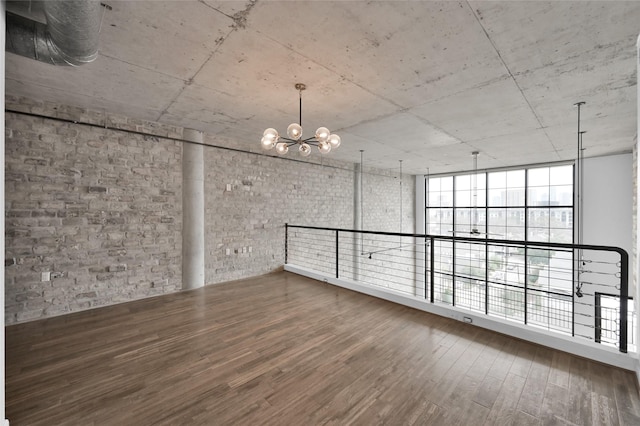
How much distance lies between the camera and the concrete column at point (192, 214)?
441 cm

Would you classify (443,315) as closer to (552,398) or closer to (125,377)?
(552,398)

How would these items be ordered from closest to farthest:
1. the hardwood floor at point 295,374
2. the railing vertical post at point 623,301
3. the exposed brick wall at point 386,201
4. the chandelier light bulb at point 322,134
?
the hardwood floor at point 295,374 < the railing vertical post at point 623,301 < the chandelier light bulb at point 322,134 < the exposed brick wall at point 386,201

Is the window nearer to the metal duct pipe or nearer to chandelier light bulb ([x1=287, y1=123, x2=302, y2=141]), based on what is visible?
chandelier light bulb ([x1=287, y1=123, x2=302, y2=141])

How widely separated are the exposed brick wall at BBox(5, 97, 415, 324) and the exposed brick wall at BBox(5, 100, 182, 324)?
0.04ft

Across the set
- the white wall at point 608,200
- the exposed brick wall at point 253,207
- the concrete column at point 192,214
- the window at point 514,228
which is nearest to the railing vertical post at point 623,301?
the window at point 514,228

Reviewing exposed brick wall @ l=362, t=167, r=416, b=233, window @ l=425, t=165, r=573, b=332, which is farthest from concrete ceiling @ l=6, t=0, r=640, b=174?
exposed brick wall @ l=362, t=167, r=416, b=233

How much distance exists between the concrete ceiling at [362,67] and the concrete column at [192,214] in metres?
0.50

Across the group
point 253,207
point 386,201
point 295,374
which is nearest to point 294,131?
point 295,374

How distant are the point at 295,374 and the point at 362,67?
276 centimetres

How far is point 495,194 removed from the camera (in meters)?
8.48

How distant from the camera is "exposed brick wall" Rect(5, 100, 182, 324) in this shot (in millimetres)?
3154

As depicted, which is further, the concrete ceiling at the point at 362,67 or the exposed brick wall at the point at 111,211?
the exposed brick wall at the point at 111,211

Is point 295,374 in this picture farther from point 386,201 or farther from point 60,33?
point 386,201

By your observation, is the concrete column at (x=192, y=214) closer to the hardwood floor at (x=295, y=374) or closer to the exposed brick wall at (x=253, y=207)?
the exposed brick wall at (x=253, y=207)
